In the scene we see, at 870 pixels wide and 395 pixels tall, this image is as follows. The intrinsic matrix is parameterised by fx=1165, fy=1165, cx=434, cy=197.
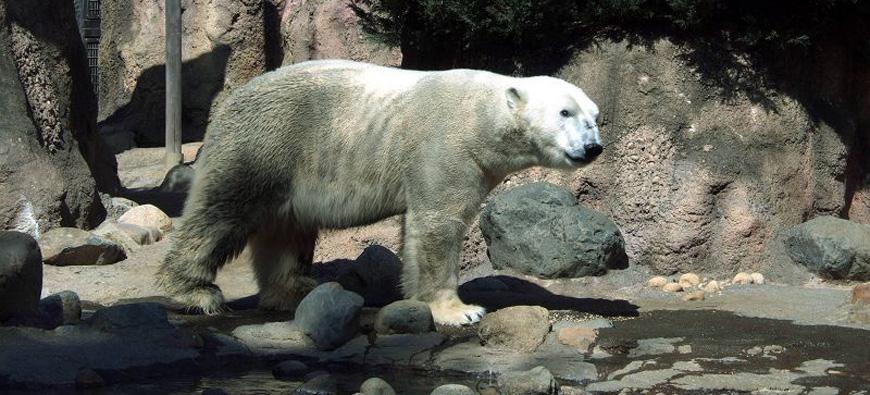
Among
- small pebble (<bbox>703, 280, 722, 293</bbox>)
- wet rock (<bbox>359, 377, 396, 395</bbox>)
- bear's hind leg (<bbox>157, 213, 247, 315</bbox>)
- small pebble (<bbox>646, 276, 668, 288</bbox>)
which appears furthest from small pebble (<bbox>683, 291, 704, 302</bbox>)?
wet rock (<bbox>359, 377, 396, 395</bbox>)

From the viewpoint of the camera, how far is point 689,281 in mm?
7973

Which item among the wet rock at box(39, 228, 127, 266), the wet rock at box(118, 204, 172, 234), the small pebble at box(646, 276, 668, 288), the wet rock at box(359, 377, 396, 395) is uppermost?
the wet rock at box(118, 204, 172, 234)

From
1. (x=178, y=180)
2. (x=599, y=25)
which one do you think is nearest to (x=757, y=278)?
(x=599, y=25)

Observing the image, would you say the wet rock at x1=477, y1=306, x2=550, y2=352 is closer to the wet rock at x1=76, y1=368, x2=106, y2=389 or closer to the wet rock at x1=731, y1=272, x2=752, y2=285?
the wet rock at x1=76, y1=368, x2=106, y2=389

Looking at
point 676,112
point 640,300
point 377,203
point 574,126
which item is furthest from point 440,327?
point 676,112

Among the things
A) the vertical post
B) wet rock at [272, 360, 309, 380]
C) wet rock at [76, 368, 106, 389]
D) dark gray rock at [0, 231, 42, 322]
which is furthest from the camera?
the vertical post

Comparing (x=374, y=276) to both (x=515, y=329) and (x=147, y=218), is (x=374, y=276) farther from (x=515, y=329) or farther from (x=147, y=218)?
(x=147, y=218)

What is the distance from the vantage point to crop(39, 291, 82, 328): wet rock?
600 centimetres

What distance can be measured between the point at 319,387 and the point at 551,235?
3361 mm

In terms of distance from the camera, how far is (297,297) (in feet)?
23.7

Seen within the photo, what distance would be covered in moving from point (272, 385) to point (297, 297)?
2016mm

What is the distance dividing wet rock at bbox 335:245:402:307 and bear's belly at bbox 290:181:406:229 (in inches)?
34.7

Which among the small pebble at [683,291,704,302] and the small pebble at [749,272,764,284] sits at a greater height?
the small pebble at [749,272,764,284]

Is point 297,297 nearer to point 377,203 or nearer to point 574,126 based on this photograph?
point 377,203
